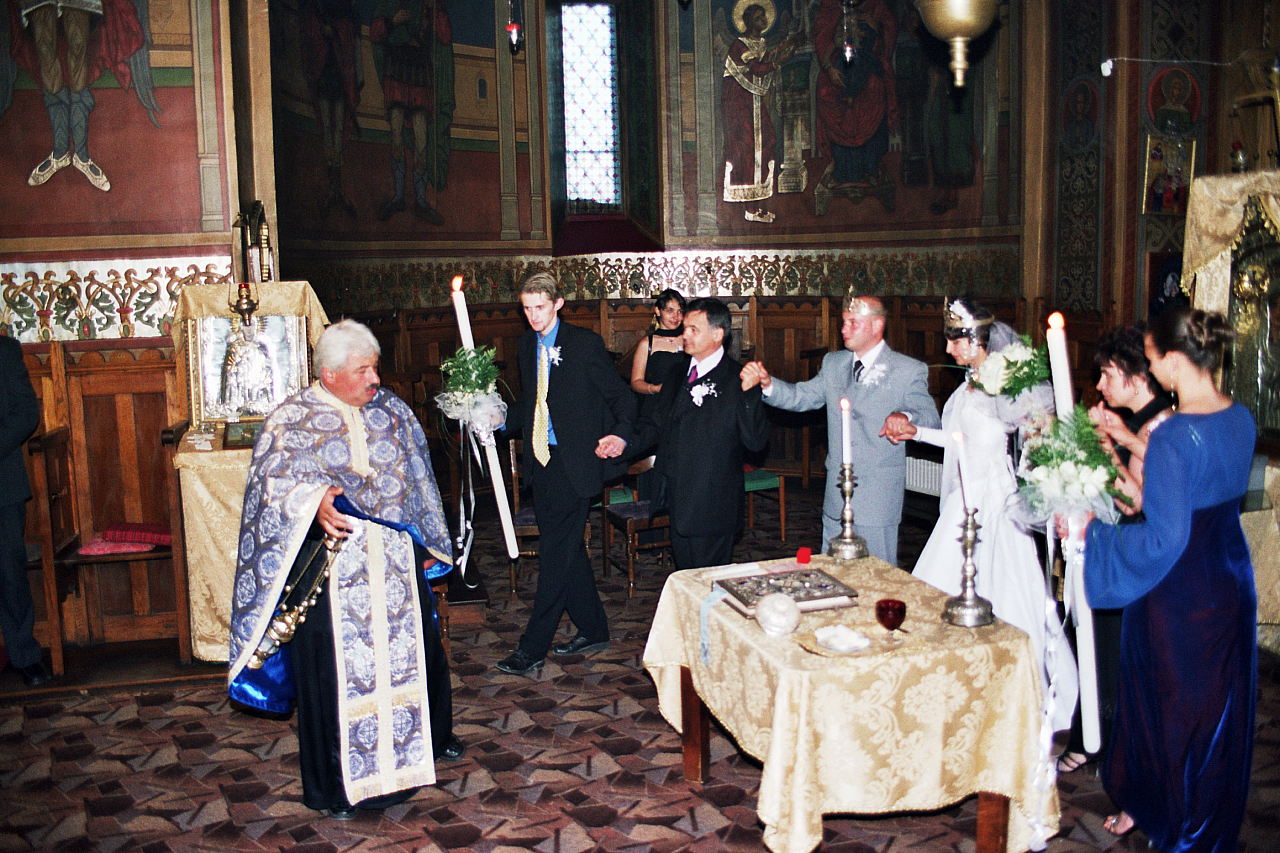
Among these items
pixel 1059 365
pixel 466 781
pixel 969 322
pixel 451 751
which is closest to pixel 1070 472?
pixel 1059 365

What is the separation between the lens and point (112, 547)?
562 cm

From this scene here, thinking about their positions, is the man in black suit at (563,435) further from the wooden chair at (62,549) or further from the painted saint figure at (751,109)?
the painted saint figure at (751,109)

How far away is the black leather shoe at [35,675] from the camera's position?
17.5ft

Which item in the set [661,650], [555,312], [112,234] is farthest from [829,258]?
[661,650]

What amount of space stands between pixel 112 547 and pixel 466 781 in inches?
106

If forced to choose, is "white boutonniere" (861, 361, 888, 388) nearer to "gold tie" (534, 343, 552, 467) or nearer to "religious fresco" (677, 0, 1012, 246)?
"gold tie" (534, 343, 552, 467)

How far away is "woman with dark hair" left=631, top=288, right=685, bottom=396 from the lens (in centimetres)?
699

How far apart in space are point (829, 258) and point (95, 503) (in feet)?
24.8

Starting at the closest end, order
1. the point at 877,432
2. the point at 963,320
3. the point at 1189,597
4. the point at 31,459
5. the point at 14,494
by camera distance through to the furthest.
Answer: the point at 1189,597, the point at 963,320, the point at 877,432, the point at 14,494, the point at 31,459

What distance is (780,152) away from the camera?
36.7 ft

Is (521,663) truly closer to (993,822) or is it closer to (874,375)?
(874,375)

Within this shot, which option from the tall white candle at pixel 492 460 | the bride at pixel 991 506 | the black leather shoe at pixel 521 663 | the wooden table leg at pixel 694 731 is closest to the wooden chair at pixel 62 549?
the black leather shoe at pixel 521 663

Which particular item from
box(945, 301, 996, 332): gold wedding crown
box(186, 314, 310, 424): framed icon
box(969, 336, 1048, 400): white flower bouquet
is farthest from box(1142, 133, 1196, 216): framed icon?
box(186, 314, 310, 424): framed icon

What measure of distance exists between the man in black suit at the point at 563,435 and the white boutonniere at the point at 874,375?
1.25 m
